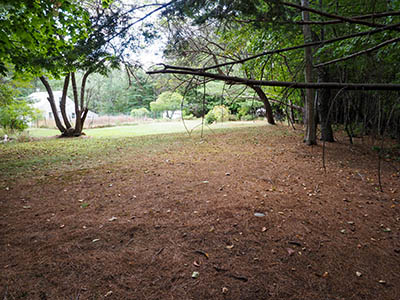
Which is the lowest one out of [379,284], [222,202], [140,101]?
[379,284]

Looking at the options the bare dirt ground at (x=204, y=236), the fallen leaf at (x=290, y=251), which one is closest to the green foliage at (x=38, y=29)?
the bare dirt ground at (x=204, y=236)

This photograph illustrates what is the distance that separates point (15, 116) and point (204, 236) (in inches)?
553

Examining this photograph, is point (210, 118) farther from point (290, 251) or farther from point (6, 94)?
point (290, 251)

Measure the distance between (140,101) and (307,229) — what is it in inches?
1329

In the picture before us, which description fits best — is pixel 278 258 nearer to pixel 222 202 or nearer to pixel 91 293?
pixel 222 202

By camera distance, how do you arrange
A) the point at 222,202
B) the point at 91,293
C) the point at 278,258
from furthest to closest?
the point at 222,202, the point at 278,258, the point at 91,293

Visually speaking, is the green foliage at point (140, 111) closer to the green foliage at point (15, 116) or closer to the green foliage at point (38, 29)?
the green foliage at point (15, 116)

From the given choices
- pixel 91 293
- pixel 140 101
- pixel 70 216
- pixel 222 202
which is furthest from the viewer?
pixel 140 101

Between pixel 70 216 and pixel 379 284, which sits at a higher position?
pixel 70 216

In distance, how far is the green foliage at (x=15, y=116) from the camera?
11.6 meters

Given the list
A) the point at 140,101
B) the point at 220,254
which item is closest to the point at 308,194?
the point at 220,254

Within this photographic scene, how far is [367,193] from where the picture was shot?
3.54 m

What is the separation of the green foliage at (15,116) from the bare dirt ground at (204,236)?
386 inches

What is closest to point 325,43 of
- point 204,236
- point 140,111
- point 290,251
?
point 290,251
